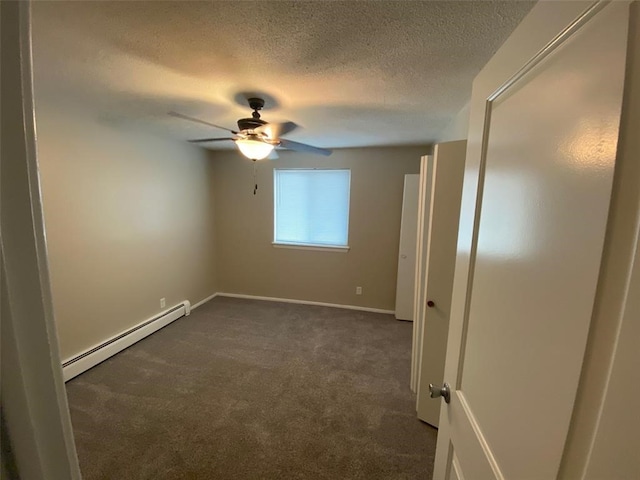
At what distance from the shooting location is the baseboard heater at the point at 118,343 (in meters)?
2.44

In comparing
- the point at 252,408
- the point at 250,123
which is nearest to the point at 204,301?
the point at 252,408

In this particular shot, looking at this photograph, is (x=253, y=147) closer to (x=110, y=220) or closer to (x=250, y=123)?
(x=250, y=123)

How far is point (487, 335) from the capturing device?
763mm

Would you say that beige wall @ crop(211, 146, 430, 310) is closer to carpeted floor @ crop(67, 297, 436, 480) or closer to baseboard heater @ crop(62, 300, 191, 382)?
carpeted floor @ crop(67, 297, 436, 480)

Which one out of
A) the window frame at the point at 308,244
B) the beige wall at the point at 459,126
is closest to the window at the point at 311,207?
the window frame at the point at 308,244

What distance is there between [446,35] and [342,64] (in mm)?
517

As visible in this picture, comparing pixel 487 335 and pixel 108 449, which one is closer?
pixel 487 335

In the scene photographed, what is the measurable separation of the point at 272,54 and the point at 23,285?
145cm

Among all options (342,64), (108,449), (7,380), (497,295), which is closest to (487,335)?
(497,295)

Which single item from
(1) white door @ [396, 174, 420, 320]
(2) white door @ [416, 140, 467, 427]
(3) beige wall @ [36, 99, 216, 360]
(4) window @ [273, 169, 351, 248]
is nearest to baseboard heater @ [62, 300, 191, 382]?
(3) beige wall @ [36, 99, 216, 360]

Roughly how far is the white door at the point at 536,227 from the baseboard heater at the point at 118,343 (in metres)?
2.65

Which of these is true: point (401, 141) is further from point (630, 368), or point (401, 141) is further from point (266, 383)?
point (630, 368)

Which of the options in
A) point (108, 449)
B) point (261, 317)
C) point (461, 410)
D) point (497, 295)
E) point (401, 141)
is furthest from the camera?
point (261, 317)

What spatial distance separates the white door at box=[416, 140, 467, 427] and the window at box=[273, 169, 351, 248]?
2064 mm
